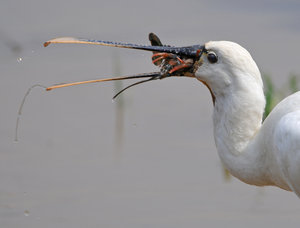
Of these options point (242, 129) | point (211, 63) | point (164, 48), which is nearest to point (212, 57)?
point (211, 63)

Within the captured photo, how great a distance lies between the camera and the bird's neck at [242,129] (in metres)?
5.11

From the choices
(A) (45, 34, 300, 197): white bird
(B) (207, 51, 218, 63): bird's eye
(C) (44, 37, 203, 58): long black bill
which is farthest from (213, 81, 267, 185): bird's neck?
(C) (44, 37, 203, 58): long black bill

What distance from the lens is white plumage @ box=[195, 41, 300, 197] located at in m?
5.05

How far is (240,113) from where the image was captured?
513cm

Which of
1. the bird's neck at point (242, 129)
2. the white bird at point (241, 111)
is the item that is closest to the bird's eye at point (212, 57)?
the white bird at point (241, 111)

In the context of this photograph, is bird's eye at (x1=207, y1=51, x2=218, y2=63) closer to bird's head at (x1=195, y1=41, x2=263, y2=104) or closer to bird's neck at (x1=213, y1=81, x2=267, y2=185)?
bird's head at (x1=195, y1=41, x2=263, y2=104)

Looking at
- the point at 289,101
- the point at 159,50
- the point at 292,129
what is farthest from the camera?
the point at 159,50

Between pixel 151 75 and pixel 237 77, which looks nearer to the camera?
pixel 237 77

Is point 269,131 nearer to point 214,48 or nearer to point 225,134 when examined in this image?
point 225,134

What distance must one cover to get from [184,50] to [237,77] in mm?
474

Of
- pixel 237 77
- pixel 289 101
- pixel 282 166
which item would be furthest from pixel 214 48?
pixel 282 166

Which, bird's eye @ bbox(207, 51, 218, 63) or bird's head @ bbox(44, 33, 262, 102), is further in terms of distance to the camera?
bird's eye @ bbox(207, 51, 218, 63)

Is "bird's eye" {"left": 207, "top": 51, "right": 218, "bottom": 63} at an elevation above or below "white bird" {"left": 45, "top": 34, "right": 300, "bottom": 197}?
above

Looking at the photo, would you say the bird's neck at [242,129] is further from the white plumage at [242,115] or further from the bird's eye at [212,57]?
the bird's eye at [212,57]
